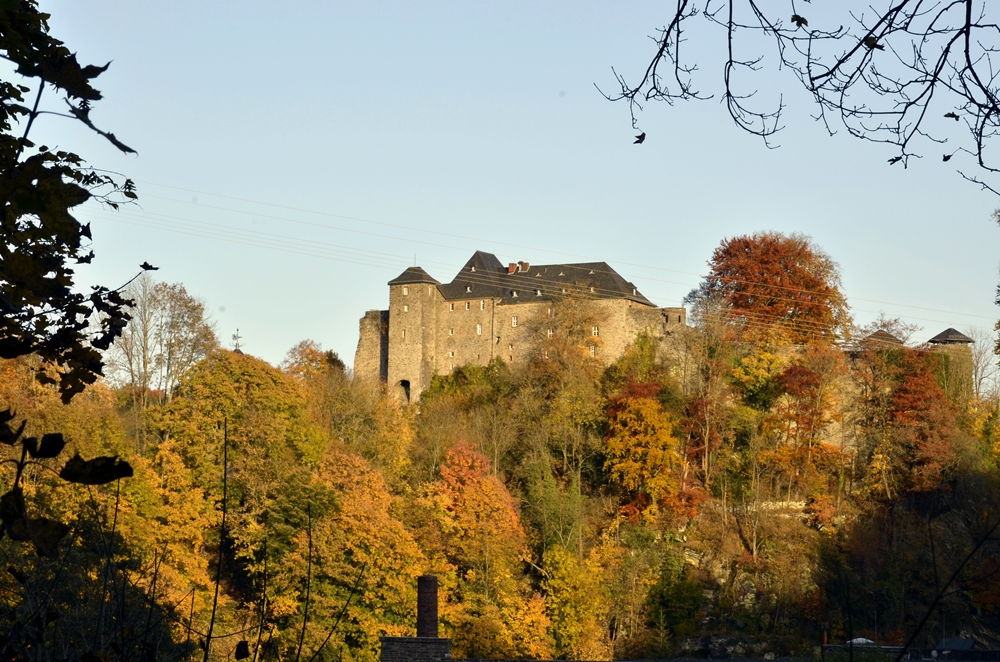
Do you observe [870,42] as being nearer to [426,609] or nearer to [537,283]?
[426,609]

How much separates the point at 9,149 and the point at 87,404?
3141cm

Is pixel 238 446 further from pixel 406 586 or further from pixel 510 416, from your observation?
pixel 510 416

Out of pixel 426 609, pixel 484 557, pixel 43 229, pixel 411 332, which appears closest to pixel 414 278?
pixel 411 332

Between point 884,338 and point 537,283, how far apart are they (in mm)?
13513

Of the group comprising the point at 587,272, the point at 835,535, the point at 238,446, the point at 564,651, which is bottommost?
the point at 564,651

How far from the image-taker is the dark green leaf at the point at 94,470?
8.89ft

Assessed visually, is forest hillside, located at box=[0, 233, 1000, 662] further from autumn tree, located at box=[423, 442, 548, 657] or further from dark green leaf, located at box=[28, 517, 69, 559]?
dark green leaf, located at box=[28, 517, 69, 559]

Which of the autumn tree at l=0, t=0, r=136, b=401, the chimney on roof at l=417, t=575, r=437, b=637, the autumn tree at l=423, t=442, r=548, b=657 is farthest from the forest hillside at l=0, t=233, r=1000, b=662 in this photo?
the autumn tree at l=0, t=0, r=136, b=401

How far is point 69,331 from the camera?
13.6ft

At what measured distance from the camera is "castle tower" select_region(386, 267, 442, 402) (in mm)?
47406

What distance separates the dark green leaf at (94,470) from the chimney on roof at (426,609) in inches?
629

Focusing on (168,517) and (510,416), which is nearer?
(168,517)

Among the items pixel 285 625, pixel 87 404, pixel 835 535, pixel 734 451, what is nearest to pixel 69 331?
pixel 285 625

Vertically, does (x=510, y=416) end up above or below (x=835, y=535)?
above
